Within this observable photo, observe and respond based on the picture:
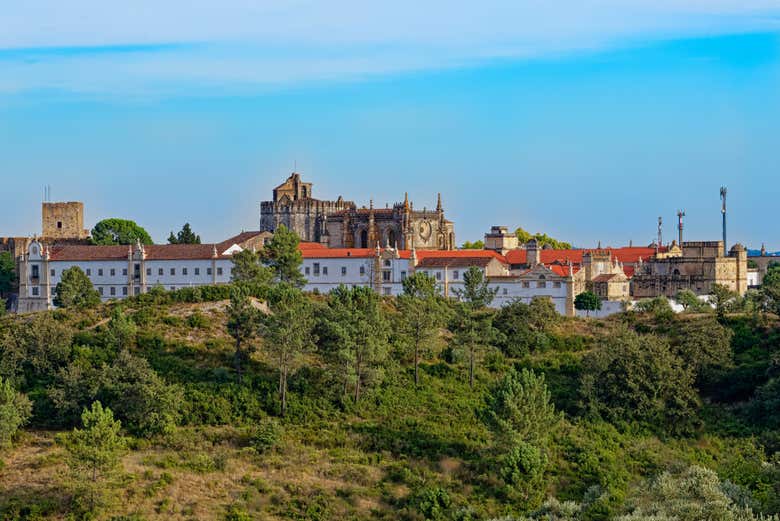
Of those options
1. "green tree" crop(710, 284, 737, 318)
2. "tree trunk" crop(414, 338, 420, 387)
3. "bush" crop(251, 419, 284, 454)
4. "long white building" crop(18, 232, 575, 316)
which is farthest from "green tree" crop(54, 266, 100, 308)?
"green tree" crop(710, 284, 737, 318)

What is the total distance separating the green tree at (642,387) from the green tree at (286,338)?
14741 mm

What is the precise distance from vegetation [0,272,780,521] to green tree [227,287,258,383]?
143 mm

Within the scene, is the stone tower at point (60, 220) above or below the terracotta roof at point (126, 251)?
above

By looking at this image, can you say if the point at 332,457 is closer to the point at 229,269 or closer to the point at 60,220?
the point at 229,269

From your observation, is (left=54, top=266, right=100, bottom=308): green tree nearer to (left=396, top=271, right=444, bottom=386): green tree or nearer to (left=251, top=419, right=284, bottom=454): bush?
(left=396, top=271, right=444, bottom=386): green tree

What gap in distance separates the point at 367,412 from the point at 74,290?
41.0m

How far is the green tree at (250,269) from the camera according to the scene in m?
83.6

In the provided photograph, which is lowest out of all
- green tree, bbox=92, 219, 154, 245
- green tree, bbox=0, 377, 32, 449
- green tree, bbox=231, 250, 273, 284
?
green tree, bbox=0, 377, 32, 449

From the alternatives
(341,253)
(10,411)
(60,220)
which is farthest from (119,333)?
(60,220)

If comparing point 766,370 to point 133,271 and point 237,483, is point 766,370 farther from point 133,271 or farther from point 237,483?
point 133,271

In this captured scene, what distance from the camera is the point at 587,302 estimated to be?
92.4 meters

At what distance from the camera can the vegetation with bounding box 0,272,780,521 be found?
49.4 meters

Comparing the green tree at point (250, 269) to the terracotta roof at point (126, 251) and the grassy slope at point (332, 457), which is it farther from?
the grassy slope at point (332, 457)

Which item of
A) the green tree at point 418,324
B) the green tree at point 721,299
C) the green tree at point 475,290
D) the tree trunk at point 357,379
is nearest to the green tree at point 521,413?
the tree trunk at point 357,379
